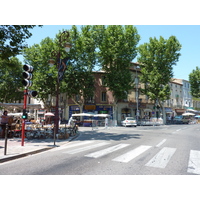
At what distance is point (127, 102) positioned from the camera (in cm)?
3528

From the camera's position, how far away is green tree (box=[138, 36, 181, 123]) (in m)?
33.2

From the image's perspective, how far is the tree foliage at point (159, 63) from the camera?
1307 inches

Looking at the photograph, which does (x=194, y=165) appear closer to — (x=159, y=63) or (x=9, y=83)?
(x=159, y=63)

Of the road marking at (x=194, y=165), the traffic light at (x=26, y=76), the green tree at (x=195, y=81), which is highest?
the green tree at (x=195, y=81)

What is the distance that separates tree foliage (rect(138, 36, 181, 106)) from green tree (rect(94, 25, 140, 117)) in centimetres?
567

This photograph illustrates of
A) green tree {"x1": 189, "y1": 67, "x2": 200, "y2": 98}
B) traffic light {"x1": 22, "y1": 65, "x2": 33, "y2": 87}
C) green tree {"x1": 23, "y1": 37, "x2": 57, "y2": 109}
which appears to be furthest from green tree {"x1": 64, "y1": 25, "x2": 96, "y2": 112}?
green tree {"x1": 189, "y1": 67, "x2": 200, "y2": 98}

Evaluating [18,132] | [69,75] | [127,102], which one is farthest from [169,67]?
[18,132]

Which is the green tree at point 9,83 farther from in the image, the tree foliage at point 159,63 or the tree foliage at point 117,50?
the tree foliage at point 159,63

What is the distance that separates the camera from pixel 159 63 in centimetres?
3403

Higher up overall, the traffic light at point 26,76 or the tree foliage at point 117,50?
the tree foliage at point 117,50

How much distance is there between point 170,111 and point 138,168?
1735 inches

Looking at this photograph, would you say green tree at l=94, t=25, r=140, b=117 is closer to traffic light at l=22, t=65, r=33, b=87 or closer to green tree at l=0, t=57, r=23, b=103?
green tree at l=0, t=57, r=23, b=103

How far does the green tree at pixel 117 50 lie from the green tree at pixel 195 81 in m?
29.7

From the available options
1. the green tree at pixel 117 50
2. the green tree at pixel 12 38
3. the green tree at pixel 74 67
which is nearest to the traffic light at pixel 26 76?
the green tree at pixel 12 38
